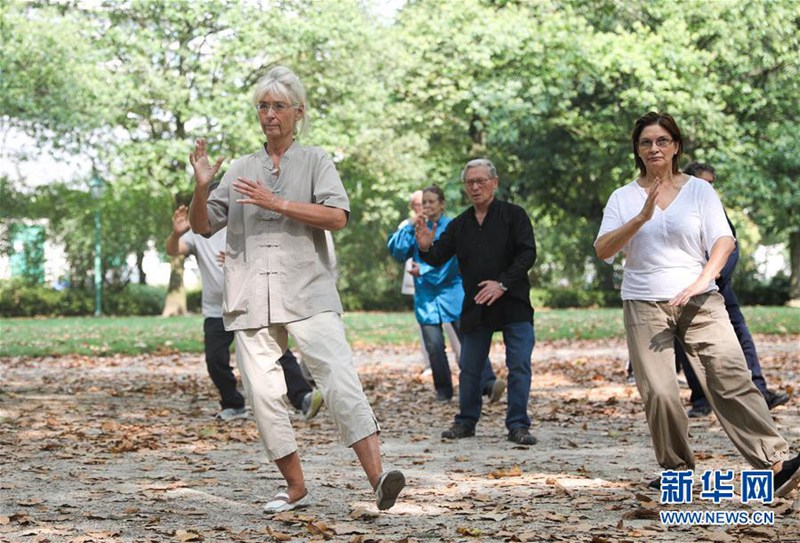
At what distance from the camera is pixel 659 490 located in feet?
20.5

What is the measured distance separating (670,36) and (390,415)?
805 inches

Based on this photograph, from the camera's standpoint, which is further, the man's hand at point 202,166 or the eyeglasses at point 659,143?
the eyeglasses at point 659,143

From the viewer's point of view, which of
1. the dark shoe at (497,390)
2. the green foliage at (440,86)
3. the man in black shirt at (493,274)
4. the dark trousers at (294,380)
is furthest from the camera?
the green foliage at (440,86)

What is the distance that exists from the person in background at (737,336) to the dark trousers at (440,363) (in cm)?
199

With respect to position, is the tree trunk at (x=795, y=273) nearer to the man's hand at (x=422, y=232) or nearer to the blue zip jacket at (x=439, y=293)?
the blue zip jacket at (x=439, y=293)

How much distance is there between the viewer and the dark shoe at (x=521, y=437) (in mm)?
8500

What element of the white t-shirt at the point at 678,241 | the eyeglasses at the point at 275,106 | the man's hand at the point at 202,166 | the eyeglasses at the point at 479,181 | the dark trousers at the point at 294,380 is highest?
the eyeglasses at the point at 275,106

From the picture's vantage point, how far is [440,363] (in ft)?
38.3

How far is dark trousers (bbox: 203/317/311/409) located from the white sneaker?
1.4 inches

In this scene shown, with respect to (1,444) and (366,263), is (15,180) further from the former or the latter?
(1,444)

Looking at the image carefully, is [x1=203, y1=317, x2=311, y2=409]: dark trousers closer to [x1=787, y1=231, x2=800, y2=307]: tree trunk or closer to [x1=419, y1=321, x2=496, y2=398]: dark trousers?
[x1=419, y1=321, x2=496, y2=398]: dark trousers

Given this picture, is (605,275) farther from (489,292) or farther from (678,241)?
(678,241)

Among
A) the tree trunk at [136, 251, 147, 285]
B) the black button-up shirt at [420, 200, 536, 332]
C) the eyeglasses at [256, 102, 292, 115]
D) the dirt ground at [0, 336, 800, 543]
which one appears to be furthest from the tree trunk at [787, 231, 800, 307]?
the eyeglasses at [256, 102, 292, 115]

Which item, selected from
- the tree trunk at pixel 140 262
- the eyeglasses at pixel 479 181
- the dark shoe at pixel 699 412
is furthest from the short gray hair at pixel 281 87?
the tree trunk at pixel 140 262
